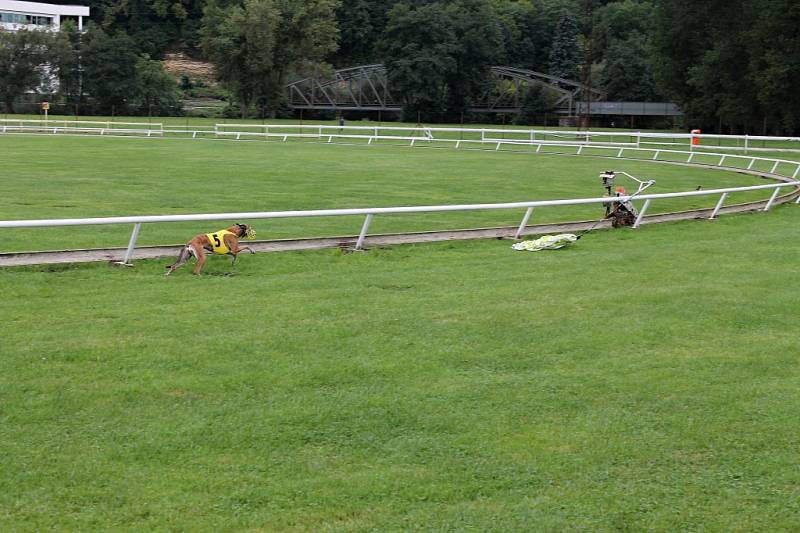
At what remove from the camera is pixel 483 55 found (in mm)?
97688

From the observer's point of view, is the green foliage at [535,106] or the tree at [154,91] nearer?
the tree at [154,91]

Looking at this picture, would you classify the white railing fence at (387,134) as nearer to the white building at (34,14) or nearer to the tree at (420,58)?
the tree at (420,58)

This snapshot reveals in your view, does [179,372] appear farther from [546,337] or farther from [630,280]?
[630,280]

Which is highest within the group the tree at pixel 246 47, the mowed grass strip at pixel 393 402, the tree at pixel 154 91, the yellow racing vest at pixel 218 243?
the tree at pixel 246 47

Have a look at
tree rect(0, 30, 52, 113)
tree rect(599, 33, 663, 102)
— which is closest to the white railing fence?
tree rect(0, 30, 52, 113)

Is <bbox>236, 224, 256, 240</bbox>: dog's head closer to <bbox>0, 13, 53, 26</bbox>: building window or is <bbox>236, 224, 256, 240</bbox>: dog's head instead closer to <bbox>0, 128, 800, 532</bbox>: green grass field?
<bbox>0, 128, 800, 532</bbox>: green grass field

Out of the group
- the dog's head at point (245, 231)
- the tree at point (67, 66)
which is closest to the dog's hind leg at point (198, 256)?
the dog's head at point (245, 231)

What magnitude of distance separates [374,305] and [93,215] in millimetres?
9575

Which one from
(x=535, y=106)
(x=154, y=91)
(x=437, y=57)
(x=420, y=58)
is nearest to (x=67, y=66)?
(x=154, y=91)

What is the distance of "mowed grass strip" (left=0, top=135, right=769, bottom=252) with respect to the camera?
55.4ft

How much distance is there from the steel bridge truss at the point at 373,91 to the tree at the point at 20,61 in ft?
77.0

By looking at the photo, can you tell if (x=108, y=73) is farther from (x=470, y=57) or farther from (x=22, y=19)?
(x=22, y=19)

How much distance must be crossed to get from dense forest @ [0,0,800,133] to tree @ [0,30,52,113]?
Answer: 13cm

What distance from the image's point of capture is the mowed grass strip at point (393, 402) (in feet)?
17.1
